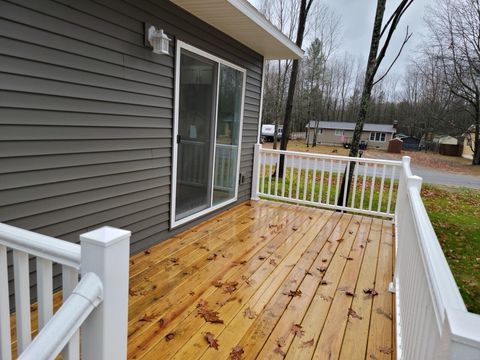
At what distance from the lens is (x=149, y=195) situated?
3.36 m

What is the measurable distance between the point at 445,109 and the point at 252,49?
3020cm

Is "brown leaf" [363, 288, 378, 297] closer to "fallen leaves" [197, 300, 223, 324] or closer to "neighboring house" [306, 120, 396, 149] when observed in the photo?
"fallen leaves" [197, 300, 223, 324]

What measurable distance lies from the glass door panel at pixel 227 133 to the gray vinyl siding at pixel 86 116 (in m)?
0.95

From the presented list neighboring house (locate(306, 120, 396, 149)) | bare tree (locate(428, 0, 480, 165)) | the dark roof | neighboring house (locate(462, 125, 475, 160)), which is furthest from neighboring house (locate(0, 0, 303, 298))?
the dark roof

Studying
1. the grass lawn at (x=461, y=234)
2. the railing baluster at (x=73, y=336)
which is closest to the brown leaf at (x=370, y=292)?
the grass lawn at (x=461, y=234)

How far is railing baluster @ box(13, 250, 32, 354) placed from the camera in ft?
4.17

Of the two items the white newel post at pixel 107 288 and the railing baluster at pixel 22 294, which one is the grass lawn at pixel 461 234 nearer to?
the white newel post at pixel 107 288

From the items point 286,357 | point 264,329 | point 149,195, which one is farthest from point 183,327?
point 149,195

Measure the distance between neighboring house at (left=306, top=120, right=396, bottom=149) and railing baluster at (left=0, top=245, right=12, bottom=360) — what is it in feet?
112

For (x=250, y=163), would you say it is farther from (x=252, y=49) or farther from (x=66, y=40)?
(x=66, y=40)

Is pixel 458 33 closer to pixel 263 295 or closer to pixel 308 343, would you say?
pixel 263 295

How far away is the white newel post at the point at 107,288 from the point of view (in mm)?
995

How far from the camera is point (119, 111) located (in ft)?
9.27

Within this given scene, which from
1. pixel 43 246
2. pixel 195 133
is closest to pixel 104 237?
pixel 43 246
